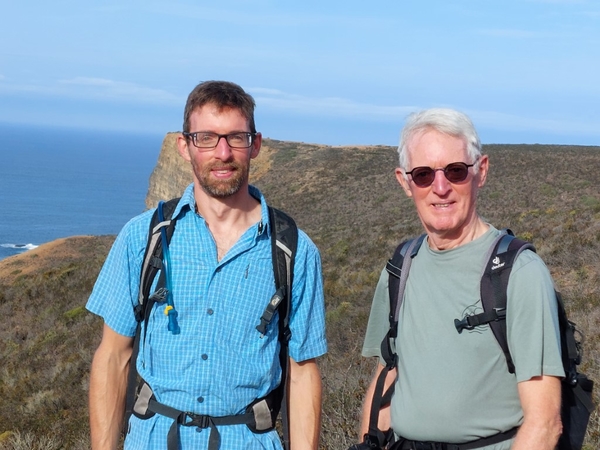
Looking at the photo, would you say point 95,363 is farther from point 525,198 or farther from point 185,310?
point 525,198

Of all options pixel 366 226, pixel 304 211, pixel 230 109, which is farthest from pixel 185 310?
pixel 304 211

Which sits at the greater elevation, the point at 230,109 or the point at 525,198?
the point at 525,198

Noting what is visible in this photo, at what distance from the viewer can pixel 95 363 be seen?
3.04 m

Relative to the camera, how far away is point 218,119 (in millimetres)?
3008

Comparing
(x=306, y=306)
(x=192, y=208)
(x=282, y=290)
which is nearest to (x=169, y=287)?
Result: (x=192, y=208)

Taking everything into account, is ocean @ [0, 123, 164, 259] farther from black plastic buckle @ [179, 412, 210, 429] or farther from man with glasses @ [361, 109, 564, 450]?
man with glasses @ [361, 109, 564, 450]

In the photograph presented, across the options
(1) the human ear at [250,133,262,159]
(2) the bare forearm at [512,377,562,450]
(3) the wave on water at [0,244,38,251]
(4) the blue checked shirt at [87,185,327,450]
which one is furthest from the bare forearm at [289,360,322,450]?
(3) the wave on water at [0,244,38,251]

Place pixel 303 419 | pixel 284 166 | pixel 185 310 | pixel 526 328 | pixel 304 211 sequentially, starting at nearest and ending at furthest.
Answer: pixel 526 328
pixel 185 310
pixel 303 419
pixel 304 211
pixel 284 166

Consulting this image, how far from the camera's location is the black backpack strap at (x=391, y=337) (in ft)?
9.40

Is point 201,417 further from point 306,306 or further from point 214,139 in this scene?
point 214,139

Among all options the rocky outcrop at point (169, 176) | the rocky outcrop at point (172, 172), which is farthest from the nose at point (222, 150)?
the rocky outcrop at point (169, 176)

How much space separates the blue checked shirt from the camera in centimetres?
292

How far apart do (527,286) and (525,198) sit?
991 inches

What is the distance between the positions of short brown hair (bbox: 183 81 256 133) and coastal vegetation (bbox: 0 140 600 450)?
298 centimetres
